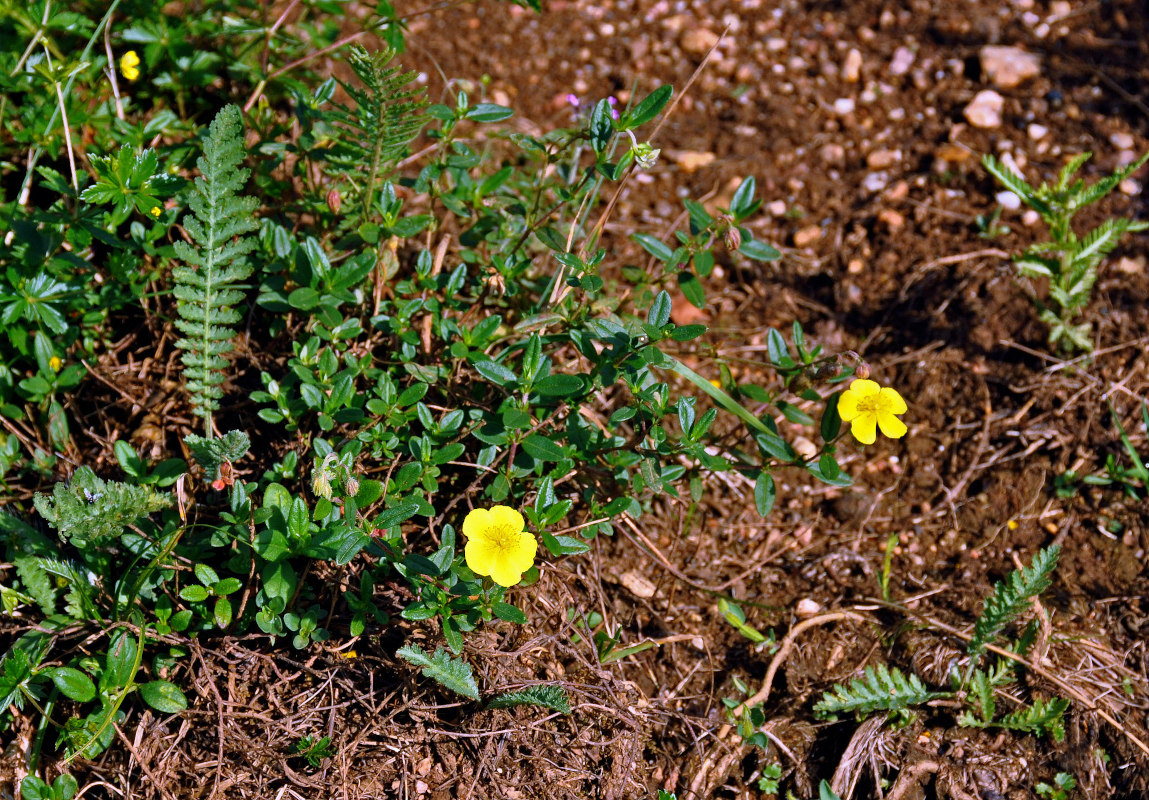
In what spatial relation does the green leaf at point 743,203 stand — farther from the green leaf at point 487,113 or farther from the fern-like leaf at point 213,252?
the fern-like leaf at point 213,252

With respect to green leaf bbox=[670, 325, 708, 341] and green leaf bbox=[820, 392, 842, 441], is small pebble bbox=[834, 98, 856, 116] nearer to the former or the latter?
green leaf bbox=[820, 392, 842, 441]

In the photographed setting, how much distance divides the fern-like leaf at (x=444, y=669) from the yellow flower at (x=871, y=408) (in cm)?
102

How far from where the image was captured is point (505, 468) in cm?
228

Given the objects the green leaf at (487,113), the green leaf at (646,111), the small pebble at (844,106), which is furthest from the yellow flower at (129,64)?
the small pebble at (844,106)

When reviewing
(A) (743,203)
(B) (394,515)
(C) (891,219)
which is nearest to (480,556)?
(B) (394,515)

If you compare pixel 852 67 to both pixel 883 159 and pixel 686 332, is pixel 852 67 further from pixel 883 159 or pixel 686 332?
pixel 686 332

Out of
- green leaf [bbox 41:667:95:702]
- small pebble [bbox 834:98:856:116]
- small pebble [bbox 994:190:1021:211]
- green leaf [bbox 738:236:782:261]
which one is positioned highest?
green leaf [bbox 738:236:782:261]

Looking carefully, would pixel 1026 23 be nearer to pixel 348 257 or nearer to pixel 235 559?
pixel 348 257

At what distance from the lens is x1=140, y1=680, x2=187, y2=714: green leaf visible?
6.47 feet

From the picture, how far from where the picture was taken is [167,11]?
10.4ft

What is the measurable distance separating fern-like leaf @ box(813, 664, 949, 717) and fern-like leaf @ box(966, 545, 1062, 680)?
0.15 meters

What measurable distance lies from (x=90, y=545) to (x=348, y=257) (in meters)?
0.98

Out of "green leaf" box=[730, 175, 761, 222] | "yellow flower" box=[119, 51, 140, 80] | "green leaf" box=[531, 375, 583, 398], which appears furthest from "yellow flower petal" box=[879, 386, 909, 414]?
"yellow flower" box=[119, 51, 140, 80]

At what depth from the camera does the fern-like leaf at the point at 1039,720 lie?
2.20 metres
